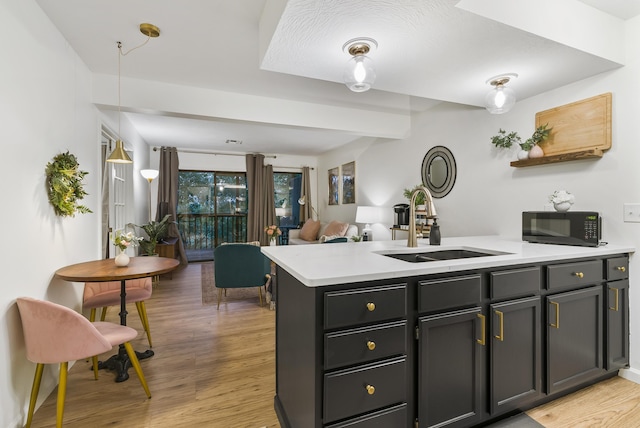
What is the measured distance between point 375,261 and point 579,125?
2104 mm

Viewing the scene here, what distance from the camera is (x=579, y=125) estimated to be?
2.33m

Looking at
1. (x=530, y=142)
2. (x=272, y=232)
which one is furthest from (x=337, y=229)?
(x=530, y=142)

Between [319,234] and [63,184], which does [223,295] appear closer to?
[63,184]

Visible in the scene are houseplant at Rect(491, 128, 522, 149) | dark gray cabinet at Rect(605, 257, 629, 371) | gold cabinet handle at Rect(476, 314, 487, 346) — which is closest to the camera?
gold cabinet handle at Rect(476, 314, 487, 346)

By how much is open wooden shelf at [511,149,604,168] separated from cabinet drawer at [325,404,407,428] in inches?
86.3

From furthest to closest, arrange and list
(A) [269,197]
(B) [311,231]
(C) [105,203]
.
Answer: (A) [269,197]
(B) [311,231]
(C) [105,203]

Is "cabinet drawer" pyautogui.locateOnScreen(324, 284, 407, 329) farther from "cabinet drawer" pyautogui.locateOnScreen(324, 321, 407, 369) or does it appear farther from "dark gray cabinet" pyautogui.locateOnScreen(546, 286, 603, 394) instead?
"dark gray cabinet" pyautogui.locateOnScreen(546, 286, 603, 394)

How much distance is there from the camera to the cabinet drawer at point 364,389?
1.19 meters

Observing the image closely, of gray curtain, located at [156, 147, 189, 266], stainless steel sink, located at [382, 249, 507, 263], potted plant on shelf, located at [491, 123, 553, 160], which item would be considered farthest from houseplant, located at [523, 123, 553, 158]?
gray curtain, located at [156, 147, 189, 266]

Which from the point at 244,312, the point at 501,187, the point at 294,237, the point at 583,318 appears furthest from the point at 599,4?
the point at 294,237

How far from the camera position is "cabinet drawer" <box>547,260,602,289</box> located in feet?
5.73

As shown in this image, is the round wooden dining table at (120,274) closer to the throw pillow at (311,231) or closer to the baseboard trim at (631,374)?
the baseboard trim at (631,374)

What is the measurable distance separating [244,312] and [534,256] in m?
2.97

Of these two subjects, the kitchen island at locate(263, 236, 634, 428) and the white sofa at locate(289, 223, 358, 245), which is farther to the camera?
the white sofa at locate(289, 223, 358, 245)
